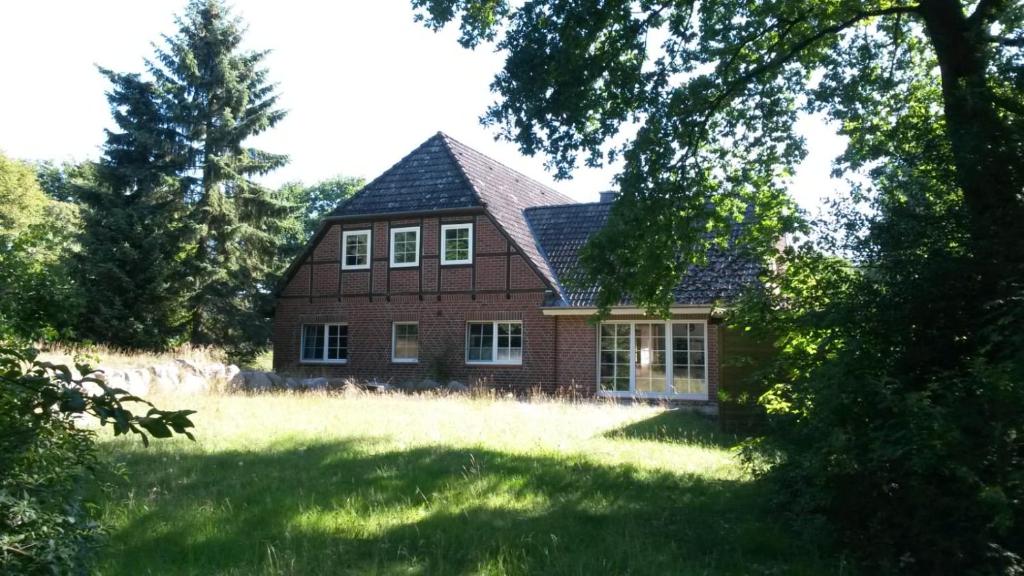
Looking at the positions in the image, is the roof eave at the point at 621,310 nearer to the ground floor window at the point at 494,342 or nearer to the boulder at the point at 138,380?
the ground floor window at the point at 494,342

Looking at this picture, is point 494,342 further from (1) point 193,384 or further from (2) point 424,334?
(1) point 193,384

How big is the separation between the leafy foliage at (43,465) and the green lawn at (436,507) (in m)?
2.10

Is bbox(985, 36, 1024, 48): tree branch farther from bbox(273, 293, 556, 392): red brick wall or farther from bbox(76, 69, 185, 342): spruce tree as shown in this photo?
bbox(76, 69, 185, 342): spruce tree

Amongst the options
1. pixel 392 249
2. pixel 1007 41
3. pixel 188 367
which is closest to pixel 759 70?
Answer: pixel 1007 41

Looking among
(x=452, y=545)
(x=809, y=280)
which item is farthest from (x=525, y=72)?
(x=452, y=545)

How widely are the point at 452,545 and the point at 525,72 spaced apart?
482cm

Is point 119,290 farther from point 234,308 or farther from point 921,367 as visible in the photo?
point 921,367

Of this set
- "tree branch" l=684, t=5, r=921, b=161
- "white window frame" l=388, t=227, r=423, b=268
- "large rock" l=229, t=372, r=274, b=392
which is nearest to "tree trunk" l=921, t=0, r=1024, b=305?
"tree branch" l=684, t=5, r=921, b=161

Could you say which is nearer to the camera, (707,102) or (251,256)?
(707,102)

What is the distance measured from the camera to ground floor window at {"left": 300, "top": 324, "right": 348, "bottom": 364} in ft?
73.6

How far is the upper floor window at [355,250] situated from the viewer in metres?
22.1

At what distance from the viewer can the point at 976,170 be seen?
4945 millimetres

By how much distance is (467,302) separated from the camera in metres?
20.4

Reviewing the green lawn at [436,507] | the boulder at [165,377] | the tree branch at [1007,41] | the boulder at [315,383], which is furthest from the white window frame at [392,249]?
the tree branch at [1007,41]
